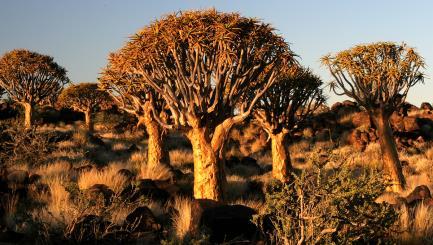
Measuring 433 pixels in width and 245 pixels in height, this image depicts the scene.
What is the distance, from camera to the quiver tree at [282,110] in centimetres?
1592

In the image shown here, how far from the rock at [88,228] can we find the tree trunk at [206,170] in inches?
131

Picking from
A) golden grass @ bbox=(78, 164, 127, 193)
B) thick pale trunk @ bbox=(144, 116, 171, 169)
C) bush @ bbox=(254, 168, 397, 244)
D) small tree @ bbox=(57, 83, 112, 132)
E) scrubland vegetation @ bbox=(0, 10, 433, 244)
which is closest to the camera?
bush @ bbox=(254, 168, 397, 244)

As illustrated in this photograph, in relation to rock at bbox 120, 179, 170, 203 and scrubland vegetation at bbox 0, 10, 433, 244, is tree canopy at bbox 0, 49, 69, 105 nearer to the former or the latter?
scrubland vegetation at bbox 0, 10, 433, 244

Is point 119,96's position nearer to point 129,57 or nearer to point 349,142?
point 129,57

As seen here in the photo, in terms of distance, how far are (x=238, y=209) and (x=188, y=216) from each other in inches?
38.7

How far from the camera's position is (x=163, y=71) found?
32.8ft

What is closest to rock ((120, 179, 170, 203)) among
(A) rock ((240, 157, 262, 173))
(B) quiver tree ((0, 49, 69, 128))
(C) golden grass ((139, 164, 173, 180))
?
(C) golden grass ((139, 164, 173, 180))

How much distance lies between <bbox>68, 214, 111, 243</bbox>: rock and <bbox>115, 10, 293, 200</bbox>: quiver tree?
3378 mm

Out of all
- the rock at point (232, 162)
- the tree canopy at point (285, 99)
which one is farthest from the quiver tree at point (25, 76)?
the tree canopy at point (285, 99)

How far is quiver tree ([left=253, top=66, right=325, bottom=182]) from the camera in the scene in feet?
52.2

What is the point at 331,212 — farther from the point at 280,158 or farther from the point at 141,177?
the point at 280,158

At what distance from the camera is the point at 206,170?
30.9ft

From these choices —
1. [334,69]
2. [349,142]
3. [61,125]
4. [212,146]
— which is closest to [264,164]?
[349,142]

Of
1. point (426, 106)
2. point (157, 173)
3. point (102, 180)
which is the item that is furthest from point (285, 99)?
point (426, 106)
